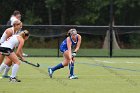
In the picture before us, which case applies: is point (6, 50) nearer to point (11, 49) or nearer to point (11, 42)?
point (11, 49)

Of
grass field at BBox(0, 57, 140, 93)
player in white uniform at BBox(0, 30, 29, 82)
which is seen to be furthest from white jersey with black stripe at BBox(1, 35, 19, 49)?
grass field at BBox(0, 57, 140, 93)

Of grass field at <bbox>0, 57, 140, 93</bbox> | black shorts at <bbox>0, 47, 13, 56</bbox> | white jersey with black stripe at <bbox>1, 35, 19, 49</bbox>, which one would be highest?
white jersey with black stripe at <bbox>1, 35, 19, 49</bbox>

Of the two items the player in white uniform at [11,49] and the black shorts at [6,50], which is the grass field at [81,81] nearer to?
the player in white uniform at [11,49]

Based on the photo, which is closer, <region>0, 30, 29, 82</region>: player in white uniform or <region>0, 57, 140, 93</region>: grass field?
<region>0, 57, 140, 93</region>: grass field

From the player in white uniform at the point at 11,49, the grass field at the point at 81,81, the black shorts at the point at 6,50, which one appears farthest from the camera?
the black shorts at the point at 6,50

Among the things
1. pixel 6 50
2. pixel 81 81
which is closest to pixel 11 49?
pixel 6 50

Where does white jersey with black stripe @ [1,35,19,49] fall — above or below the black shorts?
above

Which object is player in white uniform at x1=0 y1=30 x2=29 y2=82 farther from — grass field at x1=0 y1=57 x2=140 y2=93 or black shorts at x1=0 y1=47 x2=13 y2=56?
grass field at x1=0 y1=57 x2=140 y2=93

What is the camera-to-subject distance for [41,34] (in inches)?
1177

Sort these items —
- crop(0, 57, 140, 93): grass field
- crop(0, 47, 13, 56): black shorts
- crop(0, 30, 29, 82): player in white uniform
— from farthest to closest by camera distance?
1. crop(0, 47, 13, 56): black shorts
2. crop(0, 30, 29, 82): player in white uniform
3. crop(0, 57, 140, 93): grass field

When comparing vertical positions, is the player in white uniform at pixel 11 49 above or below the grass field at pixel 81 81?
above

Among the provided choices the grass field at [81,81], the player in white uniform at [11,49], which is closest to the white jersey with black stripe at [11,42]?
the player in white uniform at [11,49]

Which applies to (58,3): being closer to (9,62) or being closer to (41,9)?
(41,9)

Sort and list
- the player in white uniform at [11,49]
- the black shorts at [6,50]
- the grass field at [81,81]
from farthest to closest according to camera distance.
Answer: the black shorts at [6,50] < the player in white uniform at [11,49] < the grass field at [81,81]
